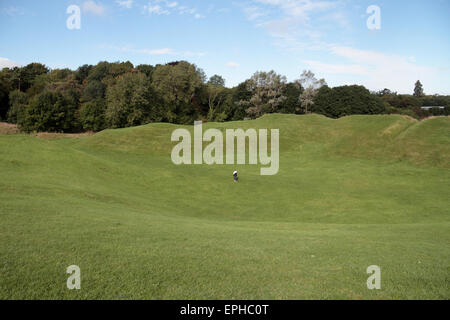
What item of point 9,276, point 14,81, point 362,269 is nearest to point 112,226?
point 9,276

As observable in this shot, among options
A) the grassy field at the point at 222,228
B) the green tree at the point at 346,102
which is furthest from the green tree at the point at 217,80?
the grassy field at the point at 222,228

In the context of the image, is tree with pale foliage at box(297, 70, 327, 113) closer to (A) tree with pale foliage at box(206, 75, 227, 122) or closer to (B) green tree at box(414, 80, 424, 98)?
(A) tree with pale foliage at box(206, 75, 227, 122)

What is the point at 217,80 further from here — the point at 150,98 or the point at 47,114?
the point at 47,114

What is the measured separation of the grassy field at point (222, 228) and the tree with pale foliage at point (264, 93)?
55.7 meters

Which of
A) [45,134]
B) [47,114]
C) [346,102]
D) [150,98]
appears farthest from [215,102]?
[45,134]

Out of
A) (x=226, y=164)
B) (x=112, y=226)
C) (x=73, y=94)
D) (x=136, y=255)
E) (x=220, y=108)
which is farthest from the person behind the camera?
(x=220, y=108)

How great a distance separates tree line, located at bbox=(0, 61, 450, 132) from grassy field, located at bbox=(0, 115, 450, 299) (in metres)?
43.3

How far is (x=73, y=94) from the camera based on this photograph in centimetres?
9494

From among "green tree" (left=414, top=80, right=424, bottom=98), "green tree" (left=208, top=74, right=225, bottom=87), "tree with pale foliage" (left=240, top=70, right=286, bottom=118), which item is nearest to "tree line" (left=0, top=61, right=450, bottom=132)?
"tree with pale foliage" (left=240, top=70, right=286, bottom=118)

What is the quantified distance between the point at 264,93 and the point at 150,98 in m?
35.7

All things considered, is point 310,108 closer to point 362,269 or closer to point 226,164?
point 226,164

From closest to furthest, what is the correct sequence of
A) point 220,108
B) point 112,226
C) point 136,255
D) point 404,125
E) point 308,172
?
1. point 136,255
2. point 112,226
3. point 308,172
4. point 404,125
5. point 220,108

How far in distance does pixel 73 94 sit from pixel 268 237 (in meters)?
→ 97.3

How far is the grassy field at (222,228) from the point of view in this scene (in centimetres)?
736
